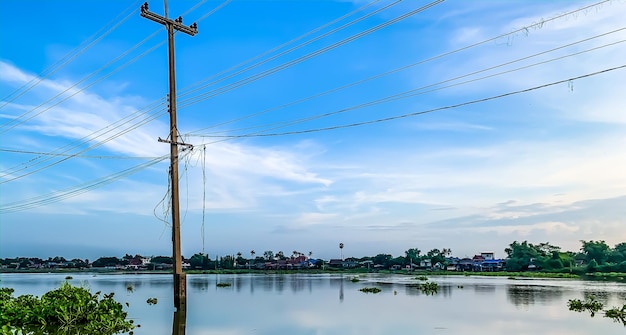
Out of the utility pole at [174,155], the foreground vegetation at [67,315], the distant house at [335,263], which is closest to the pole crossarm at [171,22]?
the utility pole at [174,155]

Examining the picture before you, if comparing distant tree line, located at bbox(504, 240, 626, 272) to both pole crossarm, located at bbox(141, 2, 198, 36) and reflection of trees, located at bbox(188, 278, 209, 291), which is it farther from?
pole crossarm, located at bbox(141, 2, 198, 36)

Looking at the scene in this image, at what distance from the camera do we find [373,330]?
1728 centimetres

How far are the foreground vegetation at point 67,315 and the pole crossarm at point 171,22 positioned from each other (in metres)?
11.2

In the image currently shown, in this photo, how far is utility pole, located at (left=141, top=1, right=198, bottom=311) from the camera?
1794 cm

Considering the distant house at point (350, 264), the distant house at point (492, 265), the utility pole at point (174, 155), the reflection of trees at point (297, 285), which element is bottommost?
the distant house at point (350, 264)

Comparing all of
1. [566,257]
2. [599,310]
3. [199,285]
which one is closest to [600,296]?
[599,310]

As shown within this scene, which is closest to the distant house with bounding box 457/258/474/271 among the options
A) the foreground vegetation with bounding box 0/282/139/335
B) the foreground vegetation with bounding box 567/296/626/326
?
the foreground vegetation with bounding box 567/296/626/326

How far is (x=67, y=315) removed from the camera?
1709 cm

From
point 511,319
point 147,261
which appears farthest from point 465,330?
point 147,261

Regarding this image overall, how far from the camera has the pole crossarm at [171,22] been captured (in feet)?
62.3

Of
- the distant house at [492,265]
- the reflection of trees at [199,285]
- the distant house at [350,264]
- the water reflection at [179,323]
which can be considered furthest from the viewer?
the distant house at [350,264]

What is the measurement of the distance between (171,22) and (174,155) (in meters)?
5.62

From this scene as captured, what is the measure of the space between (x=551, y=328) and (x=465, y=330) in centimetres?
374

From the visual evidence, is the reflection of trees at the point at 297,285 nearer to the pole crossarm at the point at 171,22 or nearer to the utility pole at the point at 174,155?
the utility pole at the point at 174,155
